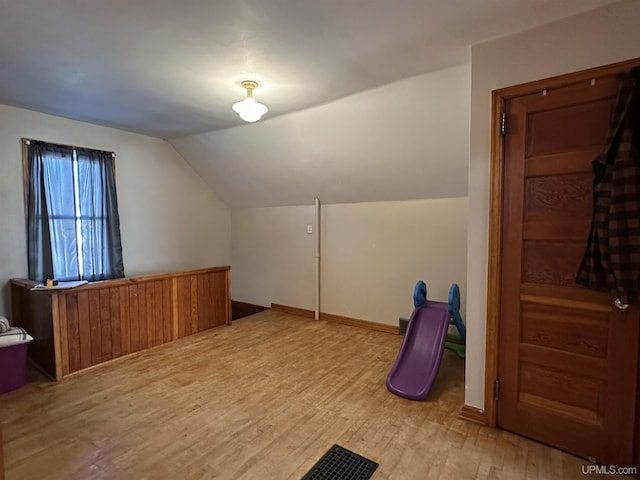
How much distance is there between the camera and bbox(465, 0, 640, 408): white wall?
170 centimetres

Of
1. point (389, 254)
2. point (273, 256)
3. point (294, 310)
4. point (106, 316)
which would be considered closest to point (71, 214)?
point (106, 316)

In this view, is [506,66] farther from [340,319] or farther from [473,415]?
[340,319]

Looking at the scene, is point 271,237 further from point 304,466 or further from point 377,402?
point 304,466

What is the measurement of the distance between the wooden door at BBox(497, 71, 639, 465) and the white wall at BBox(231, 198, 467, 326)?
5.35 ft

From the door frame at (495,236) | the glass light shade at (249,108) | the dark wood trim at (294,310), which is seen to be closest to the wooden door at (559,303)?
the door frame at (495,236)

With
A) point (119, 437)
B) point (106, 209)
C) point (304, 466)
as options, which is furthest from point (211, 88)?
point (304, 466)

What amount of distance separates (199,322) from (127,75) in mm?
2787

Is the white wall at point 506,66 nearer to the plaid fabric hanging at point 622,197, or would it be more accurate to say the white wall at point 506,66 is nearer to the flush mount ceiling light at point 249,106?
the plaid fabric hanging at point 622,197

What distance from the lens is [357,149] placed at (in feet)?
11.8

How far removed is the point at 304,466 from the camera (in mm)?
1826

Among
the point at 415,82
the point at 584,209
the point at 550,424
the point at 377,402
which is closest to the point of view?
the point at 584,209

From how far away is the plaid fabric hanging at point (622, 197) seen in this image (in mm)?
1586

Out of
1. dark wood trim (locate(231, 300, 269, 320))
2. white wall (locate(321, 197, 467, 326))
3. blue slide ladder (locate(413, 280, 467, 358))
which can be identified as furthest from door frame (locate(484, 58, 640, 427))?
dark wood trim (locate(231, 300, 269, 320))

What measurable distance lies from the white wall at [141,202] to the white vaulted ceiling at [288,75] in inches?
9.1
